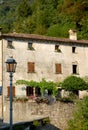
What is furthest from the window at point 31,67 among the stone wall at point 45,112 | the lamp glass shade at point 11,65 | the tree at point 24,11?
the tree at point 24,11

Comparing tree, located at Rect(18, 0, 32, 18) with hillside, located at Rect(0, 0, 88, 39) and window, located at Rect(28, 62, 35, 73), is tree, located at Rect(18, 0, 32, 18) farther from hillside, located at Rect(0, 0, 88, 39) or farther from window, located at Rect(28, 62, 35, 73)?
window, located at Rect(28, 62, 35, 73)

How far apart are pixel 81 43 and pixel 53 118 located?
10.9 m

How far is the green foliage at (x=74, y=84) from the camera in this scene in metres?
40.0

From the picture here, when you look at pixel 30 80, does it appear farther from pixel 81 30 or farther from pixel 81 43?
pixel 81 30

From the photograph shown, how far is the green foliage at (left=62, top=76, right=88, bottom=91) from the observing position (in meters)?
40.0

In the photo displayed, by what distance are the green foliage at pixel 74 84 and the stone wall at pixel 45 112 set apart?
4.14 meters

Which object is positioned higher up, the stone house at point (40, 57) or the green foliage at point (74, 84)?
the stone house at point (40, 57)

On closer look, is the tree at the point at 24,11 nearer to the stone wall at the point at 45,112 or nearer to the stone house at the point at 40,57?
the stone house at the point at 40,57

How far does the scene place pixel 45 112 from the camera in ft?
117

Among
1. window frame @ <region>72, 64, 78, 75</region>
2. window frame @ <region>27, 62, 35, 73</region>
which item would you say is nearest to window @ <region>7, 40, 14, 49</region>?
window frame @ <region>27, 62, 35, 73</region>

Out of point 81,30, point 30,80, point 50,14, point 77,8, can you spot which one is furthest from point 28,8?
point 30,80

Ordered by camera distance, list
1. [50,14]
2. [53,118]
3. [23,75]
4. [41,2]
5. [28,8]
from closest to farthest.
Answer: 1. [53,118]
2. [23,75]
3. [50,14]
4. [41,2]
5. [28,8]

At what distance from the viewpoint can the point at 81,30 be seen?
5847cm

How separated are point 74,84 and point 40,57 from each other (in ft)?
14.1
